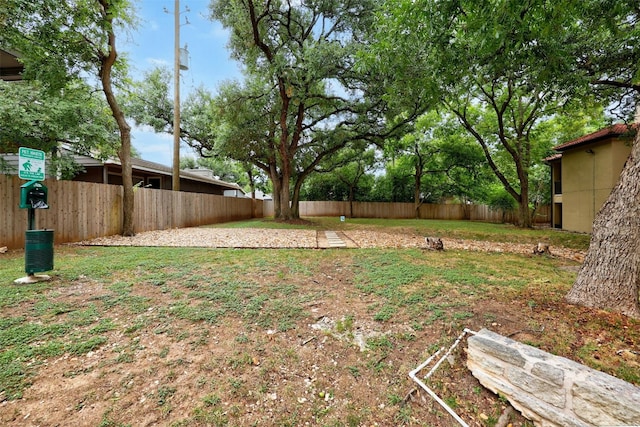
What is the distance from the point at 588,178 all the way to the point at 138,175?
20.8m

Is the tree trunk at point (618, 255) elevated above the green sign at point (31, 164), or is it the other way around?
the green sign at point (31, 164)

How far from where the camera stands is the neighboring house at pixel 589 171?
32.3 ft

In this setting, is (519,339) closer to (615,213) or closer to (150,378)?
(615,213)

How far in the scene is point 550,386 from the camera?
4.98 ft

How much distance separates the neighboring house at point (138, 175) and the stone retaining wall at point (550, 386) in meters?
10.8

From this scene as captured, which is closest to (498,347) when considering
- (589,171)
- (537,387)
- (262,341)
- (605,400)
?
(537,387)

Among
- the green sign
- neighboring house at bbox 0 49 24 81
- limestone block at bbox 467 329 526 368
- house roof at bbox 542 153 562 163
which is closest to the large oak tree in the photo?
neighboring house at bbox 0 49 24 81

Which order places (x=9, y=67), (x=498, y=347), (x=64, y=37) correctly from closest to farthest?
(x=498, y=347), (x=64, y=37), (x=9, y=67)

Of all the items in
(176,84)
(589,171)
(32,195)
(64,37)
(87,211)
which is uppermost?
(176,84)

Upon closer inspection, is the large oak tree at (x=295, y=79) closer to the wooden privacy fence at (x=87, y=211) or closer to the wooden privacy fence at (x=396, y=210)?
the wooden privacy fence at (x=87, y=211)

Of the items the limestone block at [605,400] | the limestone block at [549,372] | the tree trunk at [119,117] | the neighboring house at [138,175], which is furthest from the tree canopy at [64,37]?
the limestone block at [605,400]

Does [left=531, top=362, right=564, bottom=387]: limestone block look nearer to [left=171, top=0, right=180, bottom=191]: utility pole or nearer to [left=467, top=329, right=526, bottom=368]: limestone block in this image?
[left=467, top=329, right=526, bottom=368]: limestone block

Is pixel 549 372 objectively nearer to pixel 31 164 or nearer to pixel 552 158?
pixel 31 164

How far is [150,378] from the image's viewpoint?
1760 millimetres
